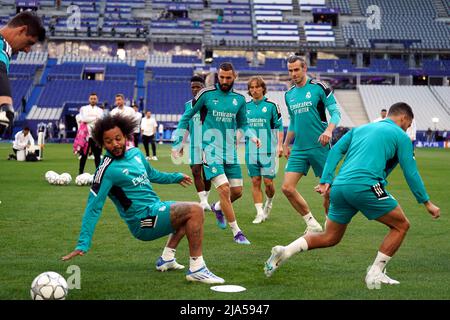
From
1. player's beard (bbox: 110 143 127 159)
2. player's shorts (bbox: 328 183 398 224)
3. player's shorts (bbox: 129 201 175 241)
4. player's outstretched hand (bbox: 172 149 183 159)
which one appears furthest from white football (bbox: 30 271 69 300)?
player's outstretched hand (bbox: 172 149 183 159)

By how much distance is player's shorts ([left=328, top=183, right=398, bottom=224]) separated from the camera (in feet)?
17.6

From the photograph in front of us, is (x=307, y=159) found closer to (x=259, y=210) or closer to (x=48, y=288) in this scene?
(x=259, y=210)

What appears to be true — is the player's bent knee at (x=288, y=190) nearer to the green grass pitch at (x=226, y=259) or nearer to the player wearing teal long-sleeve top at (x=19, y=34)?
the green grass pitch at (x=226, y=259)

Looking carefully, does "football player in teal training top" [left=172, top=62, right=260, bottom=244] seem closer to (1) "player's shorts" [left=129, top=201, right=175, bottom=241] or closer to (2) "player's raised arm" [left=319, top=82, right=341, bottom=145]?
(2) "player's raised arm" [left=319, top=82, right=341, bottom=145]

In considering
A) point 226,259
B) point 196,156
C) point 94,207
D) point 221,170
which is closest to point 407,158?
point 226,259

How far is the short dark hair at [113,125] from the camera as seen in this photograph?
5.43m

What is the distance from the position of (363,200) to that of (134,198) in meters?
2.08

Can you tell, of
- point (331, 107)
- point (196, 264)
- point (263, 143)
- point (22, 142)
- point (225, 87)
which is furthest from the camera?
point (22, 142)

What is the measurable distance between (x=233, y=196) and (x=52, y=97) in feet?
149

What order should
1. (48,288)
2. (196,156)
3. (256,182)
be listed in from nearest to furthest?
(48,288) < (256,182) < (196,156)

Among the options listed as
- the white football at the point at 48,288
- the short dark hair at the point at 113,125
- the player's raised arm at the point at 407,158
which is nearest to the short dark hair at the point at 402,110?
the player's raised arm at the point at 407,158

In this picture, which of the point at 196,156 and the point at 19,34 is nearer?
the point at 19,34

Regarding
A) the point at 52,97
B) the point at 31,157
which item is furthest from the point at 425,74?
the point at 31,157

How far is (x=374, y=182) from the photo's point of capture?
5.39 meters
